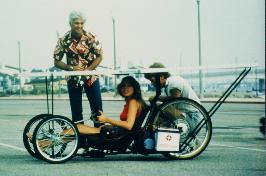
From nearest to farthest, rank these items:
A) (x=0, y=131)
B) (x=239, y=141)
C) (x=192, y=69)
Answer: (x=192, y=69) → (x=239, y=141) → (x=0, y=131)

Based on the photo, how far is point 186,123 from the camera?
7164 mm

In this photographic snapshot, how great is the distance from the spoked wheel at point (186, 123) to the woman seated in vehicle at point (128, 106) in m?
0.25

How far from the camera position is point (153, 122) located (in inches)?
277

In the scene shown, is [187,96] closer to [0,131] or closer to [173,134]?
[173,134]

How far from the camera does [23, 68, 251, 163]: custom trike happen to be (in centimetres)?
672

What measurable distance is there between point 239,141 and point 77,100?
10.1 ft

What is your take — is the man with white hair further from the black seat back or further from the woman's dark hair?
the black seat back

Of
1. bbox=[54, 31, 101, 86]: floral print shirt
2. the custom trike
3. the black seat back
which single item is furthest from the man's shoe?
bbox=[54, 31, 101, 86]: floral print shirt

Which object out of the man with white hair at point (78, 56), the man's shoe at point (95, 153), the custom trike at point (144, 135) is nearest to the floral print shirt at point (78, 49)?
the man with white hair at point (78, 56)

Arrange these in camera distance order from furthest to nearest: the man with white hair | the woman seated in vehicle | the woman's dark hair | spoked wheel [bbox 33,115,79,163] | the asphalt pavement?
the man with white hair < the woman's dark hair < the woman seated in vehicle < spoked wheel [bbox 33,115,79,163] < the asphalt pavement

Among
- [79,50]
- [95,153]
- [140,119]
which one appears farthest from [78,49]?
[95,153]

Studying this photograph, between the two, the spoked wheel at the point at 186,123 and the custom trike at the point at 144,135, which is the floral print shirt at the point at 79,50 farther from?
the spoked wheel at the point at 186,123

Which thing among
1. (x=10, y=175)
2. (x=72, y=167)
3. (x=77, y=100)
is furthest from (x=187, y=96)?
(x=10, y=175)

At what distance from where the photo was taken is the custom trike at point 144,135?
22.0 feet
